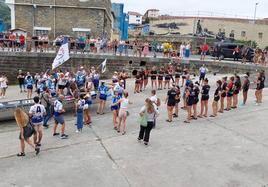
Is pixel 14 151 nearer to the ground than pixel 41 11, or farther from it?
nearer to the ground

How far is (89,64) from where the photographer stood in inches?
924

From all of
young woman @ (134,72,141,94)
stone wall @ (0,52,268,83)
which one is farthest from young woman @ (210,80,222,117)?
stone wall @ (0,52,268,83)

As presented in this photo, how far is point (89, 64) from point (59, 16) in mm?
8315

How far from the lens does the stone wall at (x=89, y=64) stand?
73.8 ft

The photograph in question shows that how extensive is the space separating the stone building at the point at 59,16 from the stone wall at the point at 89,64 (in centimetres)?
674

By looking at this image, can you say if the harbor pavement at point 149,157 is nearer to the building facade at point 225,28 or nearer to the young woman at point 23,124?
the young woman at point 23,124

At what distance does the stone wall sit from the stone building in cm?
674

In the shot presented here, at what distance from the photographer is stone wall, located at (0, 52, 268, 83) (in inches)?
886

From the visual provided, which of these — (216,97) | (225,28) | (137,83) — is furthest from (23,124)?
(225,28)

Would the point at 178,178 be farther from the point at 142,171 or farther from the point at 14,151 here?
the point at 14,151

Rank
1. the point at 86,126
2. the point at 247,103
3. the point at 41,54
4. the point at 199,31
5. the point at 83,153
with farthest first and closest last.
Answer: the point at 199,31, the point at 41,54, the point at 247,103, the point at 86,126, the point at 83,153

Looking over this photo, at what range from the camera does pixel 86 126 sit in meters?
11.2

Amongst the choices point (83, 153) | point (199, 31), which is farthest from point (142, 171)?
point (199, 31)

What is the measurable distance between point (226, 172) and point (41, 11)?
83.9 ft
